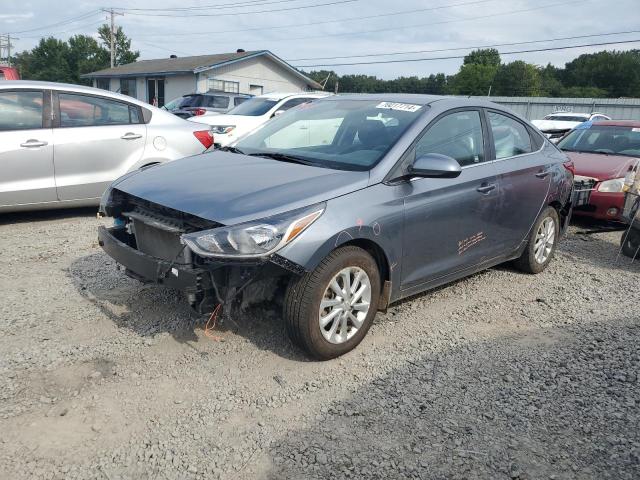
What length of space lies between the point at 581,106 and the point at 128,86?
27356 mm

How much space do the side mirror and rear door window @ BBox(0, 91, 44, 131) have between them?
4.59 metres

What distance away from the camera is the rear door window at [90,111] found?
6488 mm

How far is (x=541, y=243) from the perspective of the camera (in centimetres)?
557

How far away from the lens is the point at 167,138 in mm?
7195

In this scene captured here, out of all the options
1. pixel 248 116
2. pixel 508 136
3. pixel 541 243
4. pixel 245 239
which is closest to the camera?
pixel 245 239

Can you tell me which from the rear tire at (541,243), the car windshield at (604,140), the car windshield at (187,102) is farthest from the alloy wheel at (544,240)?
the car windshield at (187,102)

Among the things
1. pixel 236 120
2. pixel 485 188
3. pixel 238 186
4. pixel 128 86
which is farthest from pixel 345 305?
pixel 128 86

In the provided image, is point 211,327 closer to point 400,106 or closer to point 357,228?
point 357,228

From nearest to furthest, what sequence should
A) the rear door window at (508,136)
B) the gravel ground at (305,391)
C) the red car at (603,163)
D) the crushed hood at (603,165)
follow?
1. the gravel ground at (305,391)
2. the rear door window at (508,136)
3. the red car at (603,163)
4. the crushed hood at (603,165)

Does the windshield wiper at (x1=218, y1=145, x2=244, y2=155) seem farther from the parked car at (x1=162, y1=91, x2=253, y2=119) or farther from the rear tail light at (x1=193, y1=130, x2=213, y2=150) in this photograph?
the parked car at (x1=162, y1=91, x2=253, y2=119)

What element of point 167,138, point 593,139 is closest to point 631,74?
point 593,139

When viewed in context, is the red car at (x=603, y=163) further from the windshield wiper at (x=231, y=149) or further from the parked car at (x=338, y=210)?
the windshield wiper at (x=231, y=149)

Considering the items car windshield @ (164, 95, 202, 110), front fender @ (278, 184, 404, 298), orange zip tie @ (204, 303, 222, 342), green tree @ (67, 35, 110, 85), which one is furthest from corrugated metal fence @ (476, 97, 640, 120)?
green tree @ (67, 35, 110, 85)

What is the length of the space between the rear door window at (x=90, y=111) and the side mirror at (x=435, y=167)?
448cm
